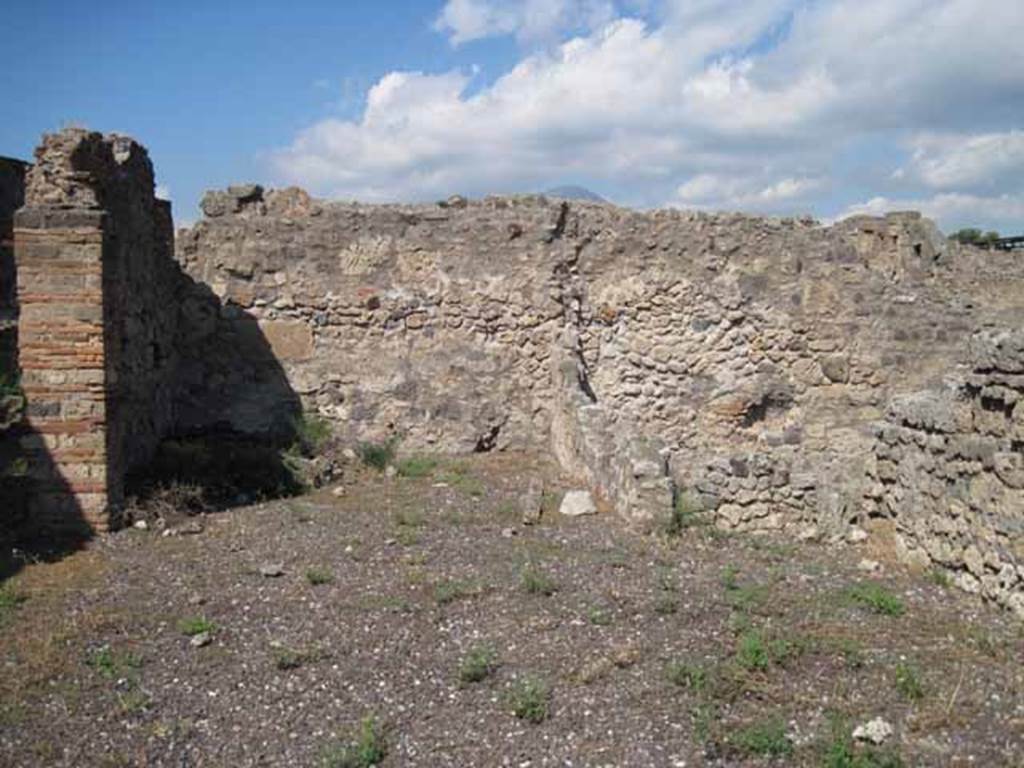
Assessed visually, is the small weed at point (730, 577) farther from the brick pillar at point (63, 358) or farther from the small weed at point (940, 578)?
the brick pillar at point (63, 358)

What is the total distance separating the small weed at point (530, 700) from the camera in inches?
183

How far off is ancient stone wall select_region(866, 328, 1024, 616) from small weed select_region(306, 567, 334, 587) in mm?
4596

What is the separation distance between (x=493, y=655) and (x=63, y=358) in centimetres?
468

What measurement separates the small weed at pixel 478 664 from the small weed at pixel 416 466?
4.94 metres

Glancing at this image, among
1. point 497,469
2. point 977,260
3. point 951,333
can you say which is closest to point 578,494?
point 497,469

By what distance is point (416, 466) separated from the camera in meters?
10.5

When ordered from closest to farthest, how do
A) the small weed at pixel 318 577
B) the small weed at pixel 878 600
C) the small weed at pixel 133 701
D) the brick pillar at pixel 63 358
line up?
the small weed at pixel 133 701, the small weed at pixel 878 600, the small weed at pixel 318 577, the brick pillar at pixel 63 358

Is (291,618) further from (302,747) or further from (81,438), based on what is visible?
(81,438)

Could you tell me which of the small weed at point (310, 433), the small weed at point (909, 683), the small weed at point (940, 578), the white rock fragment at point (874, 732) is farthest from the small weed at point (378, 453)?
the white rock fragment at point (874, 732)

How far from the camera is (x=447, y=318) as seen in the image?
450 inches

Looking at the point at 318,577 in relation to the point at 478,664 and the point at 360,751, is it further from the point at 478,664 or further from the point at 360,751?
the point at 360,751

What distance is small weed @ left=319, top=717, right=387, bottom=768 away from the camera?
167 inches

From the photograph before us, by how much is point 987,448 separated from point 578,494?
3694 millimetres

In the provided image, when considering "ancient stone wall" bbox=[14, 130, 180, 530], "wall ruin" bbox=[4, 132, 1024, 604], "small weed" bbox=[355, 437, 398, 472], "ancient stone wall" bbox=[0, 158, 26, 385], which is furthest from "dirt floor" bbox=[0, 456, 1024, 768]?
"ancient stone wall" bbox=[0, 158, 26, 385]
